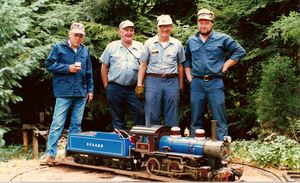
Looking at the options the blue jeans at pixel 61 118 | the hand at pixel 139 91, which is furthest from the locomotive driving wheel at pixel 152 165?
the blue jeans at pixel 61 118

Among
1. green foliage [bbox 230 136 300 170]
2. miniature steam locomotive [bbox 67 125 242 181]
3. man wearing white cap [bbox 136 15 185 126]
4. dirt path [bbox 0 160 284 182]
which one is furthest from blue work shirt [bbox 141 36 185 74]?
green foliage [bbox 230 136 300 170]

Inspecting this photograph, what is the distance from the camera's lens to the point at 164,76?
6.34 metres

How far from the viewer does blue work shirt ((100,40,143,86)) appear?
6773mm

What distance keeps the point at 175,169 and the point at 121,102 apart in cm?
185

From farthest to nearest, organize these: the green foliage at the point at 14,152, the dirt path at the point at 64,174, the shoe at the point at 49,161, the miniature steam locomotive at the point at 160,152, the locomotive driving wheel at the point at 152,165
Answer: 1. the green foliage at the point at 14,152
2. the shoe at the point at 49,161
3. the dirt path at the point at 64,174
4. the locomotive driving wheel at the point at 152,165
5. the miniature steam locomotive at the point at 160,152

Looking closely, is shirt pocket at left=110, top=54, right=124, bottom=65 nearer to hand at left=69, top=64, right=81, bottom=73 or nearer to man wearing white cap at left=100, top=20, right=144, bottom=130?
man wearing white cap at left=100, top=20, right=144, bottom=130

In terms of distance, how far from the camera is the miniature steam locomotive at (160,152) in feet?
17.3

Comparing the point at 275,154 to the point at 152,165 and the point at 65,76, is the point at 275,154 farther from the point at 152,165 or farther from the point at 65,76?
the point at 65,76

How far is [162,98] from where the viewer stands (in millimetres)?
6406

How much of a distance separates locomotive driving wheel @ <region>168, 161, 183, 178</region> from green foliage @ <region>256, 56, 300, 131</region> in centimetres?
299

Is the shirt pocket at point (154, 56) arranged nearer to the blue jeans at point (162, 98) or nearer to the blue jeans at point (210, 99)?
the blue jeans at point (162, 98)

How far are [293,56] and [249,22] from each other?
→ 1.07 m

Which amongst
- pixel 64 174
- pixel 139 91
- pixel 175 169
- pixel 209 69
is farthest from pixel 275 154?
pixel 64 174

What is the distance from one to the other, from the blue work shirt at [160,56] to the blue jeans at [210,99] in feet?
1.32
